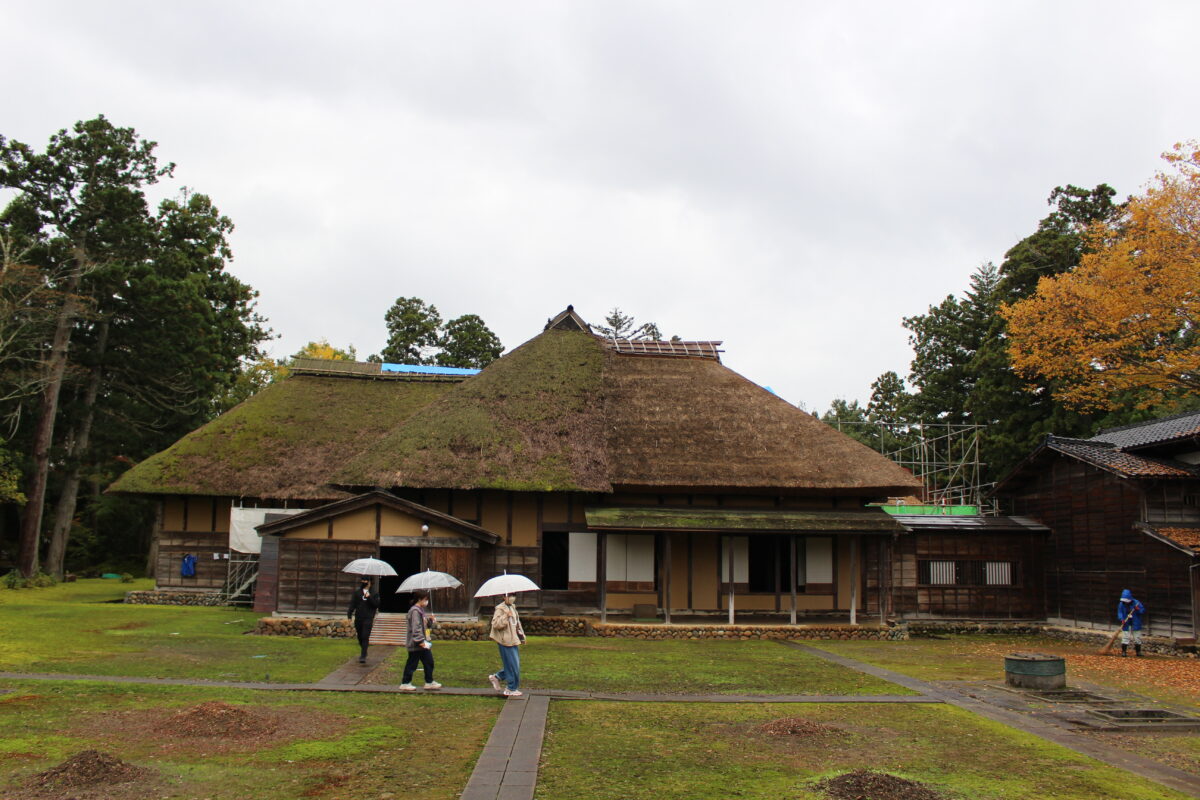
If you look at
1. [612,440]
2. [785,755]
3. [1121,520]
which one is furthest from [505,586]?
[1121,520]

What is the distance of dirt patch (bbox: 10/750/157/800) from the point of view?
7.03m

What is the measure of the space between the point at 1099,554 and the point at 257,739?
2118 cm

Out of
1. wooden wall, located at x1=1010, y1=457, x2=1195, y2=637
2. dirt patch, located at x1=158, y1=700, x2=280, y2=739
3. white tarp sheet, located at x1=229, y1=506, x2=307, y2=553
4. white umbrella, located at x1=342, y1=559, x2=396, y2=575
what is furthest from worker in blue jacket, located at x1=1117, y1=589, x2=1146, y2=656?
white tarp sheet, located at x1=229, y1=506, x2=307, y2=553

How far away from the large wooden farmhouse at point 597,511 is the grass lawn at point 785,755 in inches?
357

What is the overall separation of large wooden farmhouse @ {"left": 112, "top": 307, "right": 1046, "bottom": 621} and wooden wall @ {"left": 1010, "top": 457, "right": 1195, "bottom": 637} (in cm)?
77

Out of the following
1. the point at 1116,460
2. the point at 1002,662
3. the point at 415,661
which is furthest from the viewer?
the point at 1116,460

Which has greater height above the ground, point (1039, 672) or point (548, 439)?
point (548, 439)

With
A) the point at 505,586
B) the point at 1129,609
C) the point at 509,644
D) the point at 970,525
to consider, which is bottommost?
the point at 1129,609

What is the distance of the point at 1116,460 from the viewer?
21.7 m

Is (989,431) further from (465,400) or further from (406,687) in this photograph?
(406,687)

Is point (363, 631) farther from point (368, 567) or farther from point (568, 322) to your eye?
point (568, 322)

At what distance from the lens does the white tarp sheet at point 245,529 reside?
24062mm

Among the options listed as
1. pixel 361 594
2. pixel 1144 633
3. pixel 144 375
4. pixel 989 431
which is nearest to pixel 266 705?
pixel 361 594

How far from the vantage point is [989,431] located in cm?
3916
